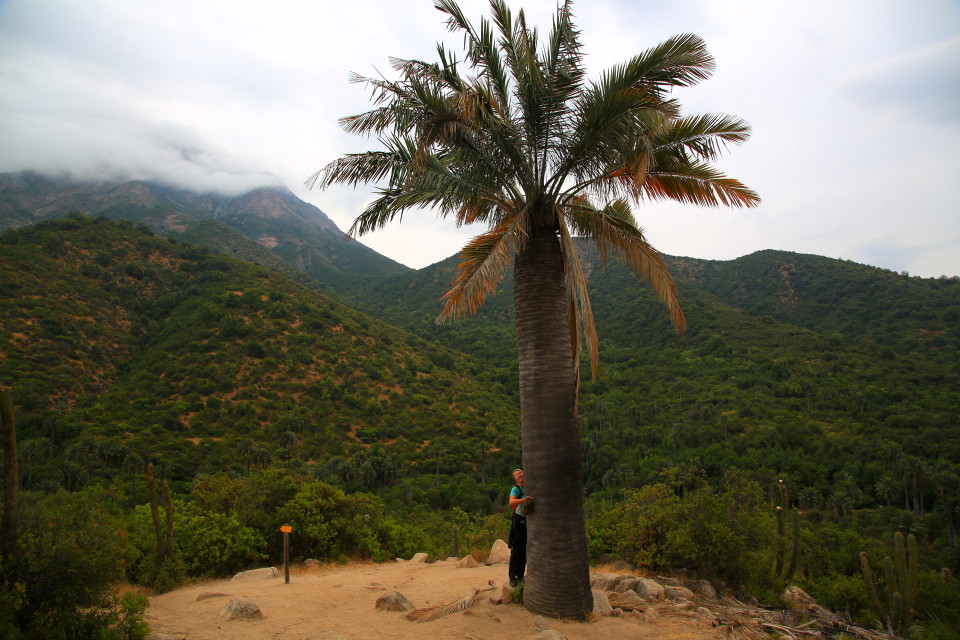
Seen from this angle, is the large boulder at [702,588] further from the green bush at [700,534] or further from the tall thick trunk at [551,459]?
the tall thick trunk at [551,459]

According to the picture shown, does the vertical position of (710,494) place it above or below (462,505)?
above

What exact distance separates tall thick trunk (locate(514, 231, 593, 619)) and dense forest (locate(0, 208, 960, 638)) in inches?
129

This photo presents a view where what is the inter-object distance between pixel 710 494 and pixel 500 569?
3894 millimetres

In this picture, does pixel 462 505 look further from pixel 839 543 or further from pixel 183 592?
pixel 183 592

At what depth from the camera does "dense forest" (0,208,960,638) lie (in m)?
8.81

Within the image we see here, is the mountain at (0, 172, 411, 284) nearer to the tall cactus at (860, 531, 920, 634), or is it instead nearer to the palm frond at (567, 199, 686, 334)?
the palm frond at (567, 199, 686, 334)

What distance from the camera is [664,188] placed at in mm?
6324

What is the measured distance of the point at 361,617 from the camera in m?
5.88

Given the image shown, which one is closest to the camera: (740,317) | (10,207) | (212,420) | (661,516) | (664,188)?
(664,188)

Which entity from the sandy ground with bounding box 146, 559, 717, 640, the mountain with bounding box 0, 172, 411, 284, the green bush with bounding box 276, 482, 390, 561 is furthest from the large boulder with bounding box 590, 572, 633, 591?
the mountain with bounding box 0, 172, 411, 284

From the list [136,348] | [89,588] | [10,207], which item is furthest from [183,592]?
[10,207]

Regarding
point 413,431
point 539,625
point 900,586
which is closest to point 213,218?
point 413,431

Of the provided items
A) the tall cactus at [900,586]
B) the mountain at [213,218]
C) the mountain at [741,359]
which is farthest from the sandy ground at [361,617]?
the mountain at [213,218]

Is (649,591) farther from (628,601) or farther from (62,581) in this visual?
(62,581)
